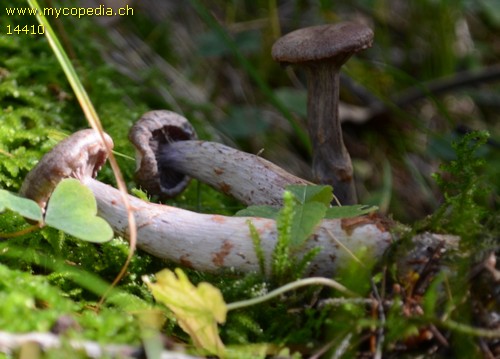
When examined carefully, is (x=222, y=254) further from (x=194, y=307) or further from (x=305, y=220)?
(x=194, y=307)

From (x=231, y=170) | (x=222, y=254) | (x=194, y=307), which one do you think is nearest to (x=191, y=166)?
(x=231, y=170)

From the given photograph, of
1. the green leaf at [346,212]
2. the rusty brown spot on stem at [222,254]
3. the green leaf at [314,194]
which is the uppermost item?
the green leaf at [314,194]

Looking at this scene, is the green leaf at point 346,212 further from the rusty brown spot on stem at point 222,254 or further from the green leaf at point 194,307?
the green leaf at point 194,307

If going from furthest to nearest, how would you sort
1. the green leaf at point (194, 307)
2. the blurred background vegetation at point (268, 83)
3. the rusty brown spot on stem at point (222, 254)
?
1. the blurred background vegetation at point (268, 83)
2. the rusty brown spot on stem at point (222, 254)
3. the green leaf at point (194, 307)

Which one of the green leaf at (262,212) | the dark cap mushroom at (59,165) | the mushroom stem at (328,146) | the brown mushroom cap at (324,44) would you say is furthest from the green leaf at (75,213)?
the mushroom stem at (328,146)

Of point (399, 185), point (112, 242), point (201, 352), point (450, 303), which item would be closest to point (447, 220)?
point (450, 303)

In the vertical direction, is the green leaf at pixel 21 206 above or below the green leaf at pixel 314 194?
above

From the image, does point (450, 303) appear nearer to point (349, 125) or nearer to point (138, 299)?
point (138, 299)
